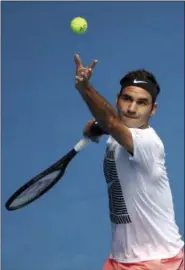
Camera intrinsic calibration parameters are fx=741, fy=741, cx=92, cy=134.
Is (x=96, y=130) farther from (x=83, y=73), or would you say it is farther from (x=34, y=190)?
(x=83, y=73)

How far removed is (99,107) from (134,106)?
0.49 metres

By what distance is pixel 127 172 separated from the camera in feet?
15.1

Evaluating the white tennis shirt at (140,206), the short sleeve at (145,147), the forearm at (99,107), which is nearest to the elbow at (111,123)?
the forearm at (99,107)

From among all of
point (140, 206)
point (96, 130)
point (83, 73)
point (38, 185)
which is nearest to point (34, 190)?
point (38, 185)

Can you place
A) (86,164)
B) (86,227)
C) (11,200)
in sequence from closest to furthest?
(11,200) < (86,227) < (86,164)

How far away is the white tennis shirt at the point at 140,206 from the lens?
4.61 meters

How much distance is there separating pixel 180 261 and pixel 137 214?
46 cm

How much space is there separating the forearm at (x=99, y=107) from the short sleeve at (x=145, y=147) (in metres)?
0.20

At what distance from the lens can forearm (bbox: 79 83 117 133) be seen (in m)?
4.09

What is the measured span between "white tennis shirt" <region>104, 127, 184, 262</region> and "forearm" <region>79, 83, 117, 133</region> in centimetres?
41

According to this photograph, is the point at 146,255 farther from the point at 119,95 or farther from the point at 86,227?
the point at 86,227

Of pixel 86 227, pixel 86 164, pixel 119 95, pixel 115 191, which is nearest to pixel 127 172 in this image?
pixel 115 191

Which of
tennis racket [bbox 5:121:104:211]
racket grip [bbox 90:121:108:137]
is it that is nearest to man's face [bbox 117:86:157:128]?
racket grip [bbox 90:121:108:137]

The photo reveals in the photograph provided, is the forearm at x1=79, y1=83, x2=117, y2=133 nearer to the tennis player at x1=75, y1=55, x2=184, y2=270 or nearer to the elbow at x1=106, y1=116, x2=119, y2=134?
the elbow at x1=106, y1=116, x2=119, y2=134
